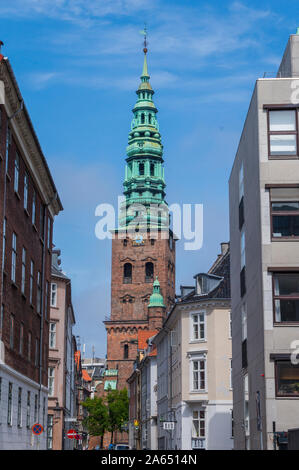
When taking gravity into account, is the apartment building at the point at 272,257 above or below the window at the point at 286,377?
above

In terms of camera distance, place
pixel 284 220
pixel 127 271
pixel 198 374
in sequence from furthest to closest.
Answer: pixel 127 271 → pixel 198 374 → pixel 284 220

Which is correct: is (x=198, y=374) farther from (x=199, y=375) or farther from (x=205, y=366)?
(x=205, y=366)

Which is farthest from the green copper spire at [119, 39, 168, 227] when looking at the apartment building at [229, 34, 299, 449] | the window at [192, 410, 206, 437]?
the apartment building at [229, 34, 299, 449]

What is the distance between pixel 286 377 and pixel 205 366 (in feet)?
80.3

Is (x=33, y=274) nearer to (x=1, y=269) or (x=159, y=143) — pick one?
(x=1, y=269)

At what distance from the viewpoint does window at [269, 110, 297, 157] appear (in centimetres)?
3095

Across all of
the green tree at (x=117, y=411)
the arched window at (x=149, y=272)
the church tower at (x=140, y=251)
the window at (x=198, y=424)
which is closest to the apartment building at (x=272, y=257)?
the window at (x=198, y=424)

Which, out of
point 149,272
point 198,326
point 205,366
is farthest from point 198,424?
point 149,272

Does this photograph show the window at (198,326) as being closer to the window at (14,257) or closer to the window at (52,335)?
the window at (52,335)

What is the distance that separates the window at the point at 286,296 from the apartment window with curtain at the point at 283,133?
464 cm

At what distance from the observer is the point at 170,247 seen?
489 ft

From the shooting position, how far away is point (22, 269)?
3409cm

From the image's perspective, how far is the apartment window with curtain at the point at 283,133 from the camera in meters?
31.0

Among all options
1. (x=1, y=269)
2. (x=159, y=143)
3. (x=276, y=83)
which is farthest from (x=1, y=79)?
(x=159, y=143)
